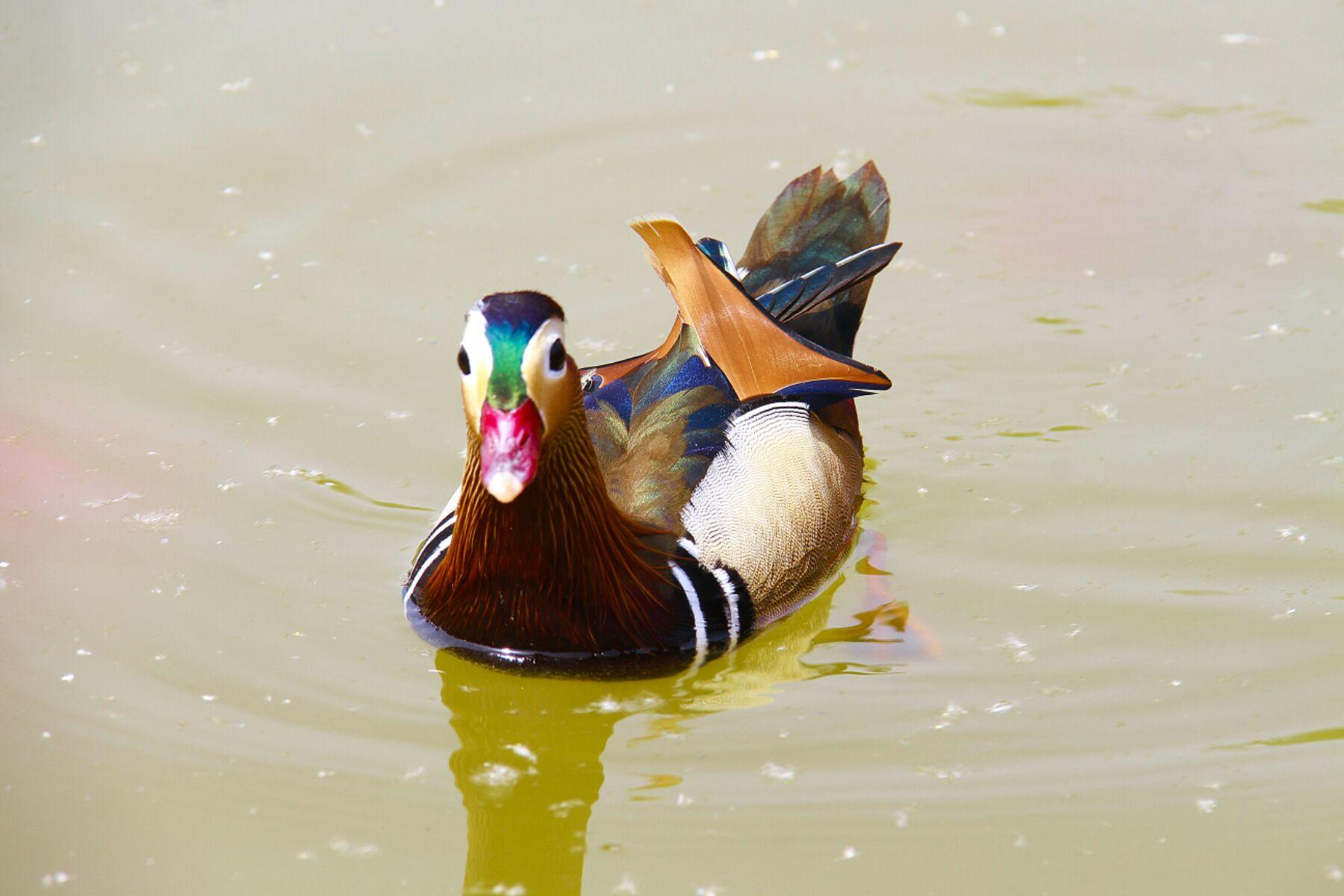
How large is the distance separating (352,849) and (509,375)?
4.01 ft

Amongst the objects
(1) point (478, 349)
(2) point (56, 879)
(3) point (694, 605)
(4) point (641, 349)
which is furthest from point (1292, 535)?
(2) point (56, 879)

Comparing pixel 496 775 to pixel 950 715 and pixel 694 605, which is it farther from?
pixel 950 715

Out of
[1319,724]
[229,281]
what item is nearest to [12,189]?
[229,281]

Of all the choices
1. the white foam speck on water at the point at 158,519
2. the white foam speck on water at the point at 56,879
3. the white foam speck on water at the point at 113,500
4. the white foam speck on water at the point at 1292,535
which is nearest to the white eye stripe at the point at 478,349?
the white foam speck on water at the point at 56,879

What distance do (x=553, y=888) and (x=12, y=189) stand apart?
457 centimetres

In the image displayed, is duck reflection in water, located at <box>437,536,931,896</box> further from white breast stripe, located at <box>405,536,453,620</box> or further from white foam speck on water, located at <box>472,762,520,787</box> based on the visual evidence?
white breast stripe, located at <box>405,536,453,620</box>

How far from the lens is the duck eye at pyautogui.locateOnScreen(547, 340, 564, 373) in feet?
12.6

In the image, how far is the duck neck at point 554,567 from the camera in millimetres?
4141

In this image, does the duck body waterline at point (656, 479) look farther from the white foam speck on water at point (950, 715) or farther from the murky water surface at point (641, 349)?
the white foam speck on water at point (950, 715)

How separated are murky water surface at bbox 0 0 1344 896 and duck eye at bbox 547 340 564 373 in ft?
3.14

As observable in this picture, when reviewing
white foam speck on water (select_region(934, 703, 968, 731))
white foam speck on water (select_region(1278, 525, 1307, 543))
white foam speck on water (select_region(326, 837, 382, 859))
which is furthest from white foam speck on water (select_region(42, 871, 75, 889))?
white foam speck on water (select_region(1278, 525, 1307, 543))

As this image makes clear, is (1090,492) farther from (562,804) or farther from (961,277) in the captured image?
A: (562,804)

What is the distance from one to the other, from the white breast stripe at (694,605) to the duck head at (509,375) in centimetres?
72

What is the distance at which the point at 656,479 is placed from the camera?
4.51 metres
